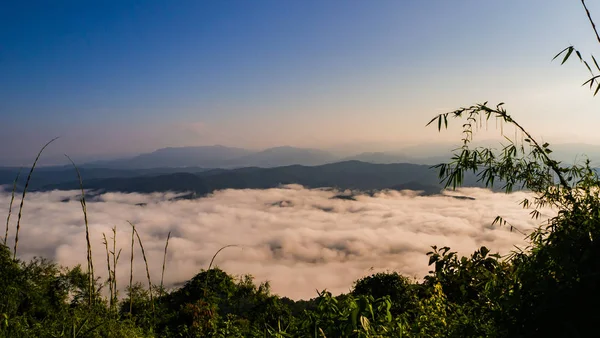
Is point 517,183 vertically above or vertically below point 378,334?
above

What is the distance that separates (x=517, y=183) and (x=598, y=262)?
2380mm

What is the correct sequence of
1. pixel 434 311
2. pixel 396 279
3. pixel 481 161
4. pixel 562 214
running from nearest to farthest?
pixel 562 214 → pixel 434 311 → pixel 481 161 → pixel 396 279

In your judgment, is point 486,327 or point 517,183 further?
point 517,183

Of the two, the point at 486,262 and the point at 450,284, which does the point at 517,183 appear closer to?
the point at 486,262

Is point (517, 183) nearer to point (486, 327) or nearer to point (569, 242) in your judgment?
point (486, 327)

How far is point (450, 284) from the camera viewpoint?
13.0ft

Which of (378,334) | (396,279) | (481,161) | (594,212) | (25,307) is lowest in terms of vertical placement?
(396,279)

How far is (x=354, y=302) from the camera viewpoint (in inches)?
87.0

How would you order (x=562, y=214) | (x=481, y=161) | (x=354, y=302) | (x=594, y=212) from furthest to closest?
(x=481, y=161) < (x=354, y=302) < (x=562, y=214) < (x=594, y=212)

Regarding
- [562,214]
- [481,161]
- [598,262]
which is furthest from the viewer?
[481,161]

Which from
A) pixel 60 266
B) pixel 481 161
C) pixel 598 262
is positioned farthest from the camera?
pixel 60 266

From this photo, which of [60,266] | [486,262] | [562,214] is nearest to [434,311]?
[486,262]

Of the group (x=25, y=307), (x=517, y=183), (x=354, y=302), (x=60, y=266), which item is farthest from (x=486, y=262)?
(x=60, y=266)

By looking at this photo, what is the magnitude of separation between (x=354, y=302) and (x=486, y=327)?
0.83 metres
